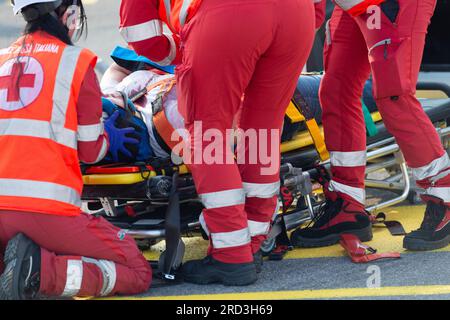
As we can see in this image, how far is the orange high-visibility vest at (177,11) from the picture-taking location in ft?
12.4

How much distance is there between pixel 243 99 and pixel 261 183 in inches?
16.6

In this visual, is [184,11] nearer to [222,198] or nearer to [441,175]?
[222,198]

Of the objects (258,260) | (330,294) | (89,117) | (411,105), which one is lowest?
(258,260)

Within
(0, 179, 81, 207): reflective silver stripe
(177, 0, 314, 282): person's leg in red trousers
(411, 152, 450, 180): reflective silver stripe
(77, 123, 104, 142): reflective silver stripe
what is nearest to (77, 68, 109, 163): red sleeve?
(77, 123, 104, 142): reflective silver stripe

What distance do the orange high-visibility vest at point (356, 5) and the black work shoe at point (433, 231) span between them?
105 centimetres

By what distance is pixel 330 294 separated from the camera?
3.71 meters

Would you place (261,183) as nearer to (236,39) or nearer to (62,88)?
(236,39)

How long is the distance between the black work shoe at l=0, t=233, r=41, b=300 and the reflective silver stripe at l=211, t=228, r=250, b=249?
824 mm

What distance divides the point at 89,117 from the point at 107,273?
27.6 inches

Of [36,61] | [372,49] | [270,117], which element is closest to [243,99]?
[270,117]

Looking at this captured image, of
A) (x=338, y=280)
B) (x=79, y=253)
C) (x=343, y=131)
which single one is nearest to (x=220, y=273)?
(x=338, y=280)

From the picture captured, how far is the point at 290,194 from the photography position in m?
4.67

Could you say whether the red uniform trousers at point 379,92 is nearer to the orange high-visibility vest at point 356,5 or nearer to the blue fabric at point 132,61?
the orange high-visibility vest at point 356,5
